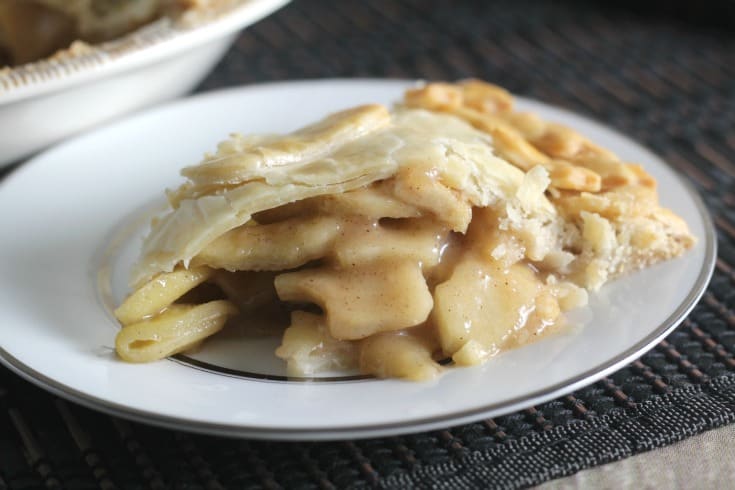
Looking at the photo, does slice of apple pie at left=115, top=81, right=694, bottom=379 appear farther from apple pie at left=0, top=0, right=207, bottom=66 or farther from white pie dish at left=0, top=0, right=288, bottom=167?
apple pie at left=0, top=0, right=207, bottom=66

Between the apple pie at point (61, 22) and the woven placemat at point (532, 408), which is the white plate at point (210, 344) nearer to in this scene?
the woven placemat at point (532, 408)

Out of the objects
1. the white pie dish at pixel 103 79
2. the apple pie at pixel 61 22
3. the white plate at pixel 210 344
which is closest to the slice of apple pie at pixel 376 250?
the white plate at pixel 210 344

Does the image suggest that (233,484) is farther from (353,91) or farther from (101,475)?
(353,91)

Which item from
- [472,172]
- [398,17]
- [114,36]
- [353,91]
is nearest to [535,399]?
[472,172]

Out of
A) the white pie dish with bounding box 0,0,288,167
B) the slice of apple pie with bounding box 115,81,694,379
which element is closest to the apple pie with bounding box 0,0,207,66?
the white pie dish with bounding box 0,0,288,167

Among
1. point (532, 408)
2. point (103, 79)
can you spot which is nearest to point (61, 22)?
point (103, 79)
